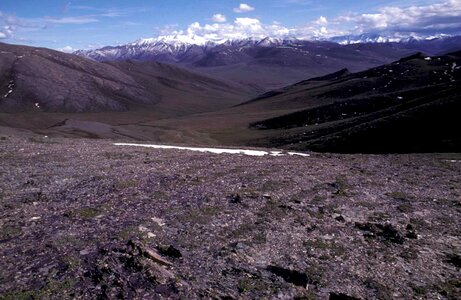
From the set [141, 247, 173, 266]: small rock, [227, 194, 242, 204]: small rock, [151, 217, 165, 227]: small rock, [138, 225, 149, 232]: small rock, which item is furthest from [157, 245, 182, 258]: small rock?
[227, 194, 242, 204]: small rock

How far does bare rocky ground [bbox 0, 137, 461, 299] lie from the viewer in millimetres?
12672

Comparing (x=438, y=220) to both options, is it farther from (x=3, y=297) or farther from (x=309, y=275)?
(x=3, y=297)

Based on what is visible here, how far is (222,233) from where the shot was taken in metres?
16.7

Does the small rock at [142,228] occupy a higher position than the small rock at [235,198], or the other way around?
the small rock at [142,228]

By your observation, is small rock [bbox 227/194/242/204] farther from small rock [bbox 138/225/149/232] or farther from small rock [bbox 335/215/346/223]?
small rock [bbox 138/225/149/232]

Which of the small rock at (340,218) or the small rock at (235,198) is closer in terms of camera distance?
the small rock at (340,218)

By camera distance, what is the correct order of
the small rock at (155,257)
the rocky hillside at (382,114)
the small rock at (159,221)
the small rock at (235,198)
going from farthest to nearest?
1. the rocky hillside at (382,114)
2. the small rock at (235,198)
3. the small rock at (159,221)
4. the small rock at (155,257)

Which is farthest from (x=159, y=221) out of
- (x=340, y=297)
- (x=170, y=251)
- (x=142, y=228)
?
(x=340, y=297)

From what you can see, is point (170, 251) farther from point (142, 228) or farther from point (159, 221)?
point (159, 221)

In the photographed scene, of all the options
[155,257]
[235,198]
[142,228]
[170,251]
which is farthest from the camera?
[235,198]

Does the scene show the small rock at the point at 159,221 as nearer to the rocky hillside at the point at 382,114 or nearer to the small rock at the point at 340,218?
the small rock at the point at 340,218

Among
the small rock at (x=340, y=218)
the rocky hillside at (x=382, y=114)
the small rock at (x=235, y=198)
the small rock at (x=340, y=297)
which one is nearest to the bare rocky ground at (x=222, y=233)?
the small rock at (x=340, y=297)

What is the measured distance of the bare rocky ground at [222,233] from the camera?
12672 millimetres

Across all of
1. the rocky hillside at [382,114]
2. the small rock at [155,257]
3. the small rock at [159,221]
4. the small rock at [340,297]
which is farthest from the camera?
the rocky hillside at [382,114]
